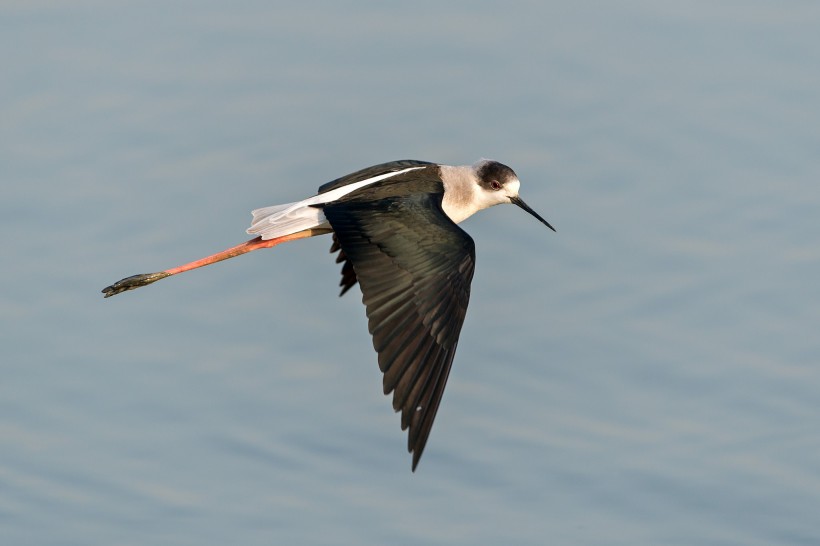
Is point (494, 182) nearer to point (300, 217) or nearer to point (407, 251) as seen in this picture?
point (300, 217)

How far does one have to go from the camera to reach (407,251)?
8.25 metres

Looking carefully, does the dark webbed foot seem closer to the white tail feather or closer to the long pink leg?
the long pink leg

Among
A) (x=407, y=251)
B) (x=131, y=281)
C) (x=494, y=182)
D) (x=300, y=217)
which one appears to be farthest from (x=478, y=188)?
(x=131, y=281)

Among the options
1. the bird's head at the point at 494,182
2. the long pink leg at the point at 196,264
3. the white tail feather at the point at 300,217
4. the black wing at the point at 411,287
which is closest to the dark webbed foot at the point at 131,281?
the long pink leg at the point at 196,264

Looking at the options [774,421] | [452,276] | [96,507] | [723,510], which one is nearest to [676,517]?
[723,510]

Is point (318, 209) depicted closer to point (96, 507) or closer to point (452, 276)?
point (452, 276)

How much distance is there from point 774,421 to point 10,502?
162 inches

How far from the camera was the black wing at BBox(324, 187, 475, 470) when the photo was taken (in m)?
7.65

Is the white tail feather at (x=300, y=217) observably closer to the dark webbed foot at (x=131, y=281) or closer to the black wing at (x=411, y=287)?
the black wing at (x=411, y=287)

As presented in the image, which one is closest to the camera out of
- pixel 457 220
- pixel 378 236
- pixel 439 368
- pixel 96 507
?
pixel 439 368

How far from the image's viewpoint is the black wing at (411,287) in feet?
25.1

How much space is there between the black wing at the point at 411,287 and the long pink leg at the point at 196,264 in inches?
32.6

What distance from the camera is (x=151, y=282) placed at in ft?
32.1

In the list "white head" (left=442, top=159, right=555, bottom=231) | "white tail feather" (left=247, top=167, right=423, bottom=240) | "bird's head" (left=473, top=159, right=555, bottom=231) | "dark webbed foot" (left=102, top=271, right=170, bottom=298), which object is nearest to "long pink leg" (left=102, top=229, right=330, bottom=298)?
"dark webbed foot" (left=102, top=271, right=170, bottom=298)
